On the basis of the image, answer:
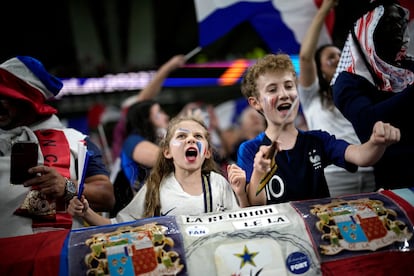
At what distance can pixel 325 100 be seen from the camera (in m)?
2.25

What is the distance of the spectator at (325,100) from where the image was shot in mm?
2051

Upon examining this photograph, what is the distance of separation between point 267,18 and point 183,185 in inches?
44.8

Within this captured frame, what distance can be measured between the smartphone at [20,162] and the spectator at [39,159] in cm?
2

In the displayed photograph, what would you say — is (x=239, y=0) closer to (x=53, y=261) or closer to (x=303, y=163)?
(x=303, y=163)

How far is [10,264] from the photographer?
127 centimetres

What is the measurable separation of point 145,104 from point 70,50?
5445mm

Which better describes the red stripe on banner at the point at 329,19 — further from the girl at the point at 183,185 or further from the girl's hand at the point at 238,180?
the girl's hand at the point at 238,180

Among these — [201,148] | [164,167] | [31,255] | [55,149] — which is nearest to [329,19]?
[201,148]

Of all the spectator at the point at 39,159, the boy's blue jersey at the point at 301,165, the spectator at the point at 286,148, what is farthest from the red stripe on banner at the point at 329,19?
the spectator at the point at 39,159

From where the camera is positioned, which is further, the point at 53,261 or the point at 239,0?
the point at 239,0

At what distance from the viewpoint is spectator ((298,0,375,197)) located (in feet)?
6.73

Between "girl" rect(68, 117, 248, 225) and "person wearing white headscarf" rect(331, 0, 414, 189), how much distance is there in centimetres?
56

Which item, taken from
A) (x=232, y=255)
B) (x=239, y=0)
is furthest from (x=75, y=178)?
(x=239, y=0)

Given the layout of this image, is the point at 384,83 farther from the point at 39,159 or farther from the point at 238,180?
the point at 39,159
